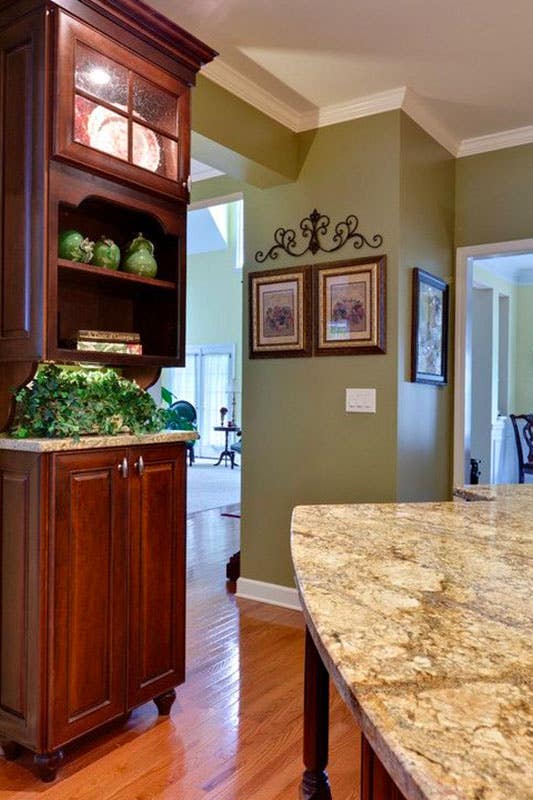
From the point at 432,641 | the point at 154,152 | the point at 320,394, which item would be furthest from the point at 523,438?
the point at 432,641

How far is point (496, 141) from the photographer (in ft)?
11.6

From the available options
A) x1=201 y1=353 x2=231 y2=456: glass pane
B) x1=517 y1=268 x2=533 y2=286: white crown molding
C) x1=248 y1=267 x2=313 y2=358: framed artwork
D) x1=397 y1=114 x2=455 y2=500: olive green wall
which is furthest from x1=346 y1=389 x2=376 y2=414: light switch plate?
x1=201 y1=353 x2=231 y2=456: glass pane

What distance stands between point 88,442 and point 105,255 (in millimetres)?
699

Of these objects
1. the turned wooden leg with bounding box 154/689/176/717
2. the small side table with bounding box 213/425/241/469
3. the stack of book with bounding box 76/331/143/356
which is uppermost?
the stack of book with bounding box 76/331/143/356

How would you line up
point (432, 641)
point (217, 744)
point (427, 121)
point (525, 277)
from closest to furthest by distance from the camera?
point (432, 641) < point (217, 744) < point (427, 121) < point (525, 277)

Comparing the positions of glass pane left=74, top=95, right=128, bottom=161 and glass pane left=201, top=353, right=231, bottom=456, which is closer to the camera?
glass pane left=74, top=95, right=128, bottom=161

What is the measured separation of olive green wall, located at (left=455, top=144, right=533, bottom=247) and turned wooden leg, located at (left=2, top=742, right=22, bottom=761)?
3.34 metres

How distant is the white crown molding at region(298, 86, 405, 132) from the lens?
3.08 meters

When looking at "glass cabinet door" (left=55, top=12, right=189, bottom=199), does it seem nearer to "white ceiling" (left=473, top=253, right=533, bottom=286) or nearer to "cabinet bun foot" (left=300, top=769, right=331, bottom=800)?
"cabinet bun foot" (left=300, top=769, right=331, bottom=800)

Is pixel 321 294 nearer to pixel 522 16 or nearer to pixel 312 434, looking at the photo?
pixel 312 434

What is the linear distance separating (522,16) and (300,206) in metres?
1.39

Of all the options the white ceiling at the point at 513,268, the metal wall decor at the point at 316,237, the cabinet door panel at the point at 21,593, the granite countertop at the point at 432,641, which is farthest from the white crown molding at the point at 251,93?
the white ceiling at the point at 513,268

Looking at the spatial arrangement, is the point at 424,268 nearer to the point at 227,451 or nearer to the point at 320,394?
the point at 320,394

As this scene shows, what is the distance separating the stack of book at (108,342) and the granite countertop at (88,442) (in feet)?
0.97
